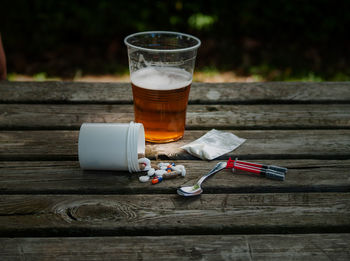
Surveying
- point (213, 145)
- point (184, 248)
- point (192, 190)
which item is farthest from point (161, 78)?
point (184, 248)

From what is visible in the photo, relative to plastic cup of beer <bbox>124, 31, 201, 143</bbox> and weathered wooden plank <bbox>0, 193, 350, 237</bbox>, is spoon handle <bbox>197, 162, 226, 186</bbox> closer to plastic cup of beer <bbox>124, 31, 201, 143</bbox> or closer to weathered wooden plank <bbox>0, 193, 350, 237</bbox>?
weathered wooden plank <bbox>0, 193, 350, 237</bbox>

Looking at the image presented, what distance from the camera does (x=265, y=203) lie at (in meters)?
1.08

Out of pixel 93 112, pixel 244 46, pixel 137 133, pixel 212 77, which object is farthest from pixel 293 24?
pixel 137 133

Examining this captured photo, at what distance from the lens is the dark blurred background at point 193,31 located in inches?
154

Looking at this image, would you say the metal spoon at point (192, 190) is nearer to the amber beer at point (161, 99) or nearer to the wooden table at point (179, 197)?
the wooden table at point (179, 197)

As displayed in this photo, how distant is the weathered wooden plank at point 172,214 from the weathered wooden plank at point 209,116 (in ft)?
1.59

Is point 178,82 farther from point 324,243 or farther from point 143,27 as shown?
point 143,27

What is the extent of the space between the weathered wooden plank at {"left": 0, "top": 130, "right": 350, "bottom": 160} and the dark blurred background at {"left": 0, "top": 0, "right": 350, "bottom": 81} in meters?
2.41

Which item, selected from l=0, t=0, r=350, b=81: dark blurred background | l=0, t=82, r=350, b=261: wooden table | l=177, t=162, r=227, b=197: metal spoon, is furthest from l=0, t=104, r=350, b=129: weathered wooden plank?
l=0, t=0, r=350, b=81: dark blurred background

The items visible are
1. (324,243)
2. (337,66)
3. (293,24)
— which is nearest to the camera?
(324,243)

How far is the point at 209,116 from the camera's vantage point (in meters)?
1.63

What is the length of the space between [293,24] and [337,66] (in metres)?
0.65

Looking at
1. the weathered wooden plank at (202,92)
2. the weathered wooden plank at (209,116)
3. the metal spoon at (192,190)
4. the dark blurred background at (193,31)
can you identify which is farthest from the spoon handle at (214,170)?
the dark blurred background at (193,31)

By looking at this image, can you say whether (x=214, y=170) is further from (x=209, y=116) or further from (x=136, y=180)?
(x=209, y=116)
